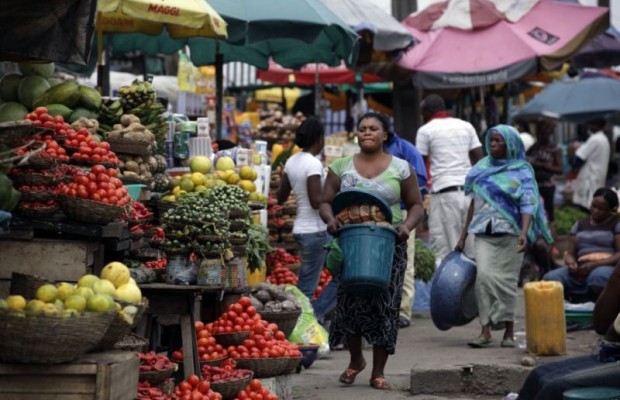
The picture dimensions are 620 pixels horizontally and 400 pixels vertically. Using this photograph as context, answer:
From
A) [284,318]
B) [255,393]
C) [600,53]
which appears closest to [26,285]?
[255,393]

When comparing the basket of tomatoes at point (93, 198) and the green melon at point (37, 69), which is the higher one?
the green melon at point (37, 69)

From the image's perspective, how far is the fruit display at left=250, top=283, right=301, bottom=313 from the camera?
9.70 meters

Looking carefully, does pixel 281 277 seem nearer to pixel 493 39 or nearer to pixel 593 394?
pixel 593 394

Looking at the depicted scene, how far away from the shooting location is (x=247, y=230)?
9.13 meters

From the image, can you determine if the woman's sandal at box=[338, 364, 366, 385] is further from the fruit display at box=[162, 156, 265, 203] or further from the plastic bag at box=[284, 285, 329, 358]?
the fruit display at box=[162, 156, 265, 203]

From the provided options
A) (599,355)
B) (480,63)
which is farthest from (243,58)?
(599,355)

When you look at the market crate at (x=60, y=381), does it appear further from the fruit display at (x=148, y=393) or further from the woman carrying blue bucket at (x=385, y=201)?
the woman carrying blue bucket at (x=385, y=201)

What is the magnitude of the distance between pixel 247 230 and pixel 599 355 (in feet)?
11.0

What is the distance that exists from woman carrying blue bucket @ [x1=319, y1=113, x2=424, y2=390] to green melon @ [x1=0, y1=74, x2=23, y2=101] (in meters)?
2.35

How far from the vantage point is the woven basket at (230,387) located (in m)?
7.76

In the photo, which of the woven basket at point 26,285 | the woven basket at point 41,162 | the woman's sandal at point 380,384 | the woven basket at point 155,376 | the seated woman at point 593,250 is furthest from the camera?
the seated woman at point 593,250

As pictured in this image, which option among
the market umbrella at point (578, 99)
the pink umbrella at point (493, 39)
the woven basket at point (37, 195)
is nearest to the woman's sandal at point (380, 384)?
the woven basket at point (37, 195)

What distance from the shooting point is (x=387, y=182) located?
9.25 meters

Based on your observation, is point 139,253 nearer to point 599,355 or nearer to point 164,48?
point 599,355
